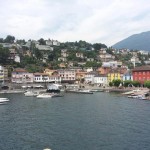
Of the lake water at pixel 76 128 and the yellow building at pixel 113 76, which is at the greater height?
the yellow building at pixel 113 76

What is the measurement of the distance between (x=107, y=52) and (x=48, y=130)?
12588 cm

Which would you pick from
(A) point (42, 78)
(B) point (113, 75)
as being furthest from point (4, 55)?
(B) point (113, 75)

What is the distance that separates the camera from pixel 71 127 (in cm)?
3459

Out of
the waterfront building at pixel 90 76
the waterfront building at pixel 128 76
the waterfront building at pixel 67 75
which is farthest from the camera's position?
the waterfront building at pixel 67 75

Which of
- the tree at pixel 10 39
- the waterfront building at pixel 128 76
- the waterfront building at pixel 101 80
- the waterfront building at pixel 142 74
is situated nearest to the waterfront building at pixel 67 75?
the waterfront building at pixel 101 80

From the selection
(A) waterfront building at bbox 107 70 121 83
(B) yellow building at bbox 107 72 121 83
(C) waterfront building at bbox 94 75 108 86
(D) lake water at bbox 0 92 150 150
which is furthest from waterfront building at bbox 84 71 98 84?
(D) lake water at bbox 0 92 150 150

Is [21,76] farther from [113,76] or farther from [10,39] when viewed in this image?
[10,39]

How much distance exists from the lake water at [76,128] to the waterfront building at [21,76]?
4765 cm

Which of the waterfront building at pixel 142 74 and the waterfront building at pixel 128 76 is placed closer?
the waterfront building at pixel 142 74

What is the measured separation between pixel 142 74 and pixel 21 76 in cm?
3351

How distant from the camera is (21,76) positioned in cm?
9731

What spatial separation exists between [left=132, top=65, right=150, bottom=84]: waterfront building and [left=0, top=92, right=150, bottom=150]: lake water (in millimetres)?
36938

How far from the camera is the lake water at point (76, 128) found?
91.3 ft

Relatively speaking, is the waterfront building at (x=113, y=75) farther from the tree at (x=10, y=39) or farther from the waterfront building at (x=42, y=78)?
the tree at (x=10, y=39)
